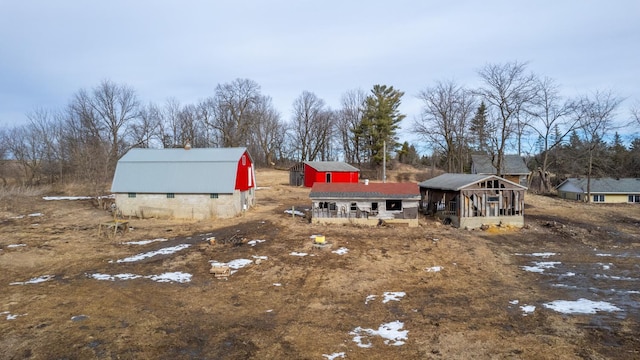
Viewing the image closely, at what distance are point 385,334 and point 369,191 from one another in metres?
16.4

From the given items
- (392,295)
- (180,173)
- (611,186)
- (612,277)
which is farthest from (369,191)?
(611,186)

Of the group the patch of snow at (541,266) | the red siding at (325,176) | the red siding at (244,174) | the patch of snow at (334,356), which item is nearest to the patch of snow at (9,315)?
the patch of snow at (334,356)

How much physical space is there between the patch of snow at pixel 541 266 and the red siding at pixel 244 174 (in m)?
20.7

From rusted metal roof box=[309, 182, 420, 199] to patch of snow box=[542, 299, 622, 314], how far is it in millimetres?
13492

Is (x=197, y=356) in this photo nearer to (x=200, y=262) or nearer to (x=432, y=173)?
(x=200, y=262)

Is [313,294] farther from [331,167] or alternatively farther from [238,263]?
[331,167]

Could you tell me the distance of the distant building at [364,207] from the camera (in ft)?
84.1

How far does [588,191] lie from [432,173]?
810 inches

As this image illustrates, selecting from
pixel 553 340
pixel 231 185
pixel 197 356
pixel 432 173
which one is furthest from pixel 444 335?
pixel 432 173

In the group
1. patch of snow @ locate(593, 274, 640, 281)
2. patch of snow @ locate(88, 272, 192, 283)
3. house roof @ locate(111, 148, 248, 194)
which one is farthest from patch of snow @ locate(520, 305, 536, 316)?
house roof @ locate(111, 148, 248, 194)

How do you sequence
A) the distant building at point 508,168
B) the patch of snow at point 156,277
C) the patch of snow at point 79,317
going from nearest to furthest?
the patch of snow at point 79,317, the patch of snow at point 156,277, the distant building at point 508,168

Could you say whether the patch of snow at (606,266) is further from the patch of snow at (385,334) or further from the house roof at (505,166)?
the house roof at (505,166)

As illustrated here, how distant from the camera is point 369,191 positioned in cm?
2614

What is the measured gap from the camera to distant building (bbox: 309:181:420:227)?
25.6m
